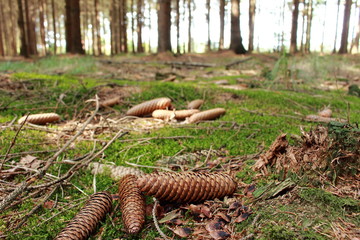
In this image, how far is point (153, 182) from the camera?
4.61ft

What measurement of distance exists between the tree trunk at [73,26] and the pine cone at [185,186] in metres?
12.9

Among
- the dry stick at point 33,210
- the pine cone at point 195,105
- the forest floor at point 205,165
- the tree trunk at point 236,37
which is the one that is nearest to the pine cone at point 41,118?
the forest floor at point 205,165

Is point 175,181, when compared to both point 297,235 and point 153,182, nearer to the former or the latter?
point 153,182

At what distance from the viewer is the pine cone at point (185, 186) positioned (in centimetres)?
140

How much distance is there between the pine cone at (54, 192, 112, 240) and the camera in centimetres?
121

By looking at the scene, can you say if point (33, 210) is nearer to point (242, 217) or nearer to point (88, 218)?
point (88, 218)

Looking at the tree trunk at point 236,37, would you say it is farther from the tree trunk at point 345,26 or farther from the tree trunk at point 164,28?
the tree trunk at point 345,26

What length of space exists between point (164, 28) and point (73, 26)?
4.44 meters

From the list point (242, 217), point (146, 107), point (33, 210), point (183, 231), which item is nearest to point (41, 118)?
point (146, 107)

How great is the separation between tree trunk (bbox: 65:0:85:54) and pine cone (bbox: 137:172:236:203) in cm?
1292

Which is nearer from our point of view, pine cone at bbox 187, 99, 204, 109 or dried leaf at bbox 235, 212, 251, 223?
dried leaf at bbox 235, 212, 251, 223

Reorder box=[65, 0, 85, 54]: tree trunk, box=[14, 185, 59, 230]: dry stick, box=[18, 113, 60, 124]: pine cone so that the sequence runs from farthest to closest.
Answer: box=[65, 0, 85, 54]: tree trunk, box=[18, 113, 60, 124]: pine cone, box=[14, 185, 59, 230]: dry stick

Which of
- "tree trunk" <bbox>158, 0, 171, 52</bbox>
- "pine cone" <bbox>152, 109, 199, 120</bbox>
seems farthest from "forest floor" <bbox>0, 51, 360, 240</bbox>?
"tree trunk" <bbox>158, 0, 171, 52</bbox>

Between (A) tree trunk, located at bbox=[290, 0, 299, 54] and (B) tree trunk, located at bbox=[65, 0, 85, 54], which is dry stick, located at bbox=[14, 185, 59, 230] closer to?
(B) tree trunk, located at bbox=[65, 0, 85, 54]
